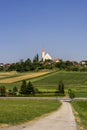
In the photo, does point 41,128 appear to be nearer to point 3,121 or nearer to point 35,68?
point 3,121

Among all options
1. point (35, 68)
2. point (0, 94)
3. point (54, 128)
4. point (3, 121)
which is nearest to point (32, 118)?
point (3, 121)

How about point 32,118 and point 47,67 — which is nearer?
point 32,118

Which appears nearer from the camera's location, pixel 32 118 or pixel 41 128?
pixel 41 128

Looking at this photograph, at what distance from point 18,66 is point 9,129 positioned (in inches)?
6723

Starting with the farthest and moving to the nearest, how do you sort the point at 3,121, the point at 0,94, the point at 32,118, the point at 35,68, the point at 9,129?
the point at 35,68 → the point at 0,94 → the point at 32,118 → the point at 3,121 → the point at 9,129

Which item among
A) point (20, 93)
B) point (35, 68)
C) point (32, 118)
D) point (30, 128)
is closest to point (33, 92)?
point (20, 93)

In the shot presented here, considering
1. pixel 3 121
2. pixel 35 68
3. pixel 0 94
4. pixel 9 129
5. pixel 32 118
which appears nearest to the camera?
pixel 9 129

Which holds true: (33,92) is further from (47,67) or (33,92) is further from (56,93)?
(47,67)

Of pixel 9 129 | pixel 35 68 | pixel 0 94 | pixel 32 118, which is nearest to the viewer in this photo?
pixel 9 129

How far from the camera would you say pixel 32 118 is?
23.5 meters

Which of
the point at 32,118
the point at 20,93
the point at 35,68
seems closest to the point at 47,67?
the point at 35,68

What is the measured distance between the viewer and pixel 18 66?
7436 inches

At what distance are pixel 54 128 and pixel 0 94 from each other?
55787mm

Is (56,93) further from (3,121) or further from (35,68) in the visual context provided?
(35,68)
